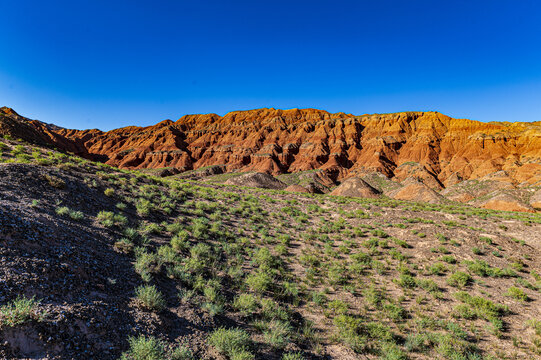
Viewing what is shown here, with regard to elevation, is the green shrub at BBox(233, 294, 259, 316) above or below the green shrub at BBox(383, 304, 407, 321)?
above

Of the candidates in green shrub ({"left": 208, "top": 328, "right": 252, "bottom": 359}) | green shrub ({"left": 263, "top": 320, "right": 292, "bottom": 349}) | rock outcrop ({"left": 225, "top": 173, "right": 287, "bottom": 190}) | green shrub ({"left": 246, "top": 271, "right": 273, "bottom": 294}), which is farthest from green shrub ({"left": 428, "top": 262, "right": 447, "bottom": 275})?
rock outcrop ({"left": 225, "top": 173, "right": 287, "bottom": 190})

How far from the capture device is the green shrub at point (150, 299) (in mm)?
5805

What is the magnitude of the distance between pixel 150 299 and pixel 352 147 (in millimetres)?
113942

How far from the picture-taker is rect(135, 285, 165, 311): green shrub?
580 cm

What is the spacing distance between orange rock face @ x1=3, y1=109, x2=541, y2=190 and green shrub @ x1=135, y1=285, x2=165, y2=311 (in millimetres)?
84357

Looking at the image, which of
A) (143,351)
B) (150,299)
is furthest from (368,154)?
(143,351)

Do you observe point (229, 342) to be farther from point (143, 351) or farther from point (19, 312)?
point (19, 312)

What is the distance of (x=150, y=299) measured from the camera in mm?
5836

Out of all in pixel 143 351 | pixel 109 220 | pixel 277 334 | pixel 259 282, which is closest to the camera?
pixel 143 351

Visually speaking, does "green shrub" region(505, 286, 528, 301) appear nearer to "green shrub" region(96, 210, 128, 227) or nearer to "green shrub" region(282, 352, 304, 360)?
"green shrub" region(282, 352, 304, 360)

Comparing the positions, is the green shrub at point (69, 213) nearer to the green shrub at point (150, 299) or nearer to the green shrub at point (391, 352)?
the green shrub at point (150, 299)

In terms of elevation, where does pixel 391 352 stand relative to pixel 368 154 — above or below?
below

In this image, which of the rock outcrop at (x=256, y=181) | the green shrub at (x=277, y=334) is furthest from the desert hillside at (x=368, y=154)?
the green shrub at (x=277, y=334)

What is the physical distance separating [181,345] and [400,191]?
67252 millimetres
